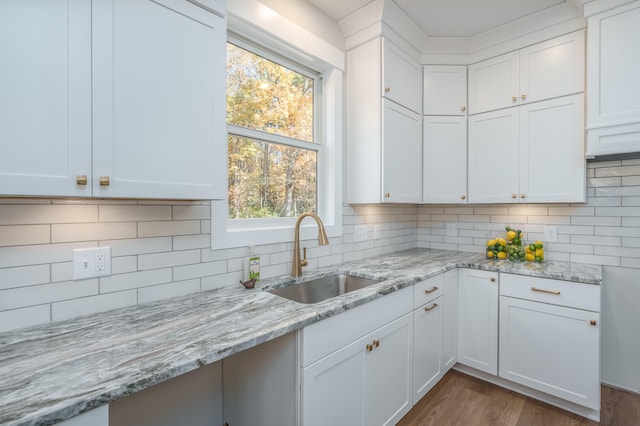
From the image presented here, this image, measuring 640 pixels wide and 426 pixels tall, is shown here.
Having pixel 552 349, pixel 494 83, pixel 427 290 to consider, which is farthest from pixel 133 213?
pixel 494 83

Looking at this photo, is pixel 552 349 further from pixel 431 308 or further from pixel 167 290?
pixel 167 290

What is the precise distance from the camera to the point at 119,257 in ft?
4.30

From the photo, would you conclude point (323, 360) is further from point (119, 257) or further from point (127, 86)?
point (127, 86)

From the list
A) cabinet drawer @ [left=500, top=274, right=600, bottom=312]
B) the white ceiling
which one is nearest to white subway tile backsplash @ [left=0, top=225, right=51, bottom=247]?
the white ceiling

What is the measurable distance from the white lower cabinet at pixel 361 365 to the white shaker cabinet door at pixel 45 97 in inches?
39.0

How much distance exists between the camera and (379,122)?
224 cm

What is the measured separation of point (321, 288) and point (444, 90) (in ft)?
6.41

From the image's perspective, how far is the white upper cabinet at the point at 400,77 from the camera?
223 centimetres

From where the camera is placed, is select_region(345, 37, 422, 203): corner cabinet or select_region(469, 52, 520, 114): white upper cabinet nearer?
select_region(345, 37, 422, 203): corner cabinet

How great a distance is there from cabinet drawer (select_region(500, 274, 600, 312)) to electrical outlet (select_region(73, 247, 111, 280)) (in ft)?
7.71

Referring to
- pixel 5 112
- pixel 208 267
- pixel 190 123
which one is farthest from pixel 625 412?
pixel 5 112

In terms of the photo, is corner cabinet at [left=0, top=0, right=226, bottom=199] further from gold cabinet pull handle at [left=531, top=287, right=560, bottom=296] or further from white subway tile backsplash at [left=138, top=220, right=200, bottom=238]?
gold cabinet pull handle at [left=531, top=287, right=560, bottom=296]

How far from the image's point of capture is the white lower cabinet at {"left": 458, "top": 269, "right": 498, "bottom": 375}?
2.25 meters

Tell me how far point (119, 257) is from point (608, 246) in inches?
121
